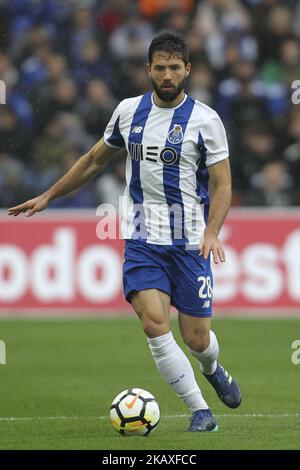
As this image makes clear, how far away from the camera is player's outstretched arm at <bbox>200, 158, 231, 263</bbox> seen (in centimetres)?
700

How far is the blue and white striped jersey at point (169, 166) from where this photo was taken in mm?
7246

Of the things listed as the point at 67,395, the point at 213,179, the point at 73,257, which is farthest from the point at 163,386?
the point at 73,257

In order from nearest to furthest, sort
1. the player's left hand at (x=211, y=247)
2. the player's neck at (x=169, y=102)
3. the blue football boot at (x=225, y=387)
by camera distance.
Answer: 1. the player's left hand at (x=211, y=247)
2. the player's neck at (x=169, y=102)
3. the blue football boot at (x=225, y=387)

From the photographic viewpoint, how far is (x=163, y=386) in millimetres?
9883

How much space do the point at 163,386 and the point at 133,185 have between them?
2.98 m

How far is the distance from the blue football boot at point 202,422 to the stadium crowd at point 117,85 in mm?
8255

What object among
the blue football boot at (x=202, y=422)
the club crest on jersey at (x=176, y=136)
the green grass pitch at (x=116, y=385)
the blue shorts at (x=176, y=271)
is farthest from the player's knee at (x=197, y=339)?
the club crest on jersey at (x=176, y=136)

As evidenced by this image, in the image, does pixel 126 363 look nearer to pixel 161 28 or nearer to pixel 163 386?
pixel 163 386

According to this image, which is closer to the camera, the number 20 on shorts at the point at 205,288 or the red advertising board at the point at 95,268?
the number 20 on shorts at the point at 205,288

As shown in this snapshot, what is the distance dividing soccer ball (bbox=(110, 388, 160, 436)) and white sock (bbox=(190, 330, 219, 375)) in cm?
55

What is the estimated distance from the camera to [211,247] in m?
6.95

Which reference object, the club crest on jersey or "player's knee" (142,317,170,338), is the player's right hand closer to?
the club crest on jersey

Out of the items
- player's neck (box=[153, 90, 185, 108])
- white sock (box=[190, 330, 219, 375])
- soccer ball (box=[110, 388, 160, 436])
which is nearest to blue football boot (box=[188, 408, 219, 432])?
soccer ball (box=[110, 388, 160, 436])

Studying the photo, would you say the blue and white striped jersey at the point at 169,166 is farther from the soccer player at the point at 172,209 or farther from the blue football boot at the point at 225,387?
the blue football boot at the point at 225,387
